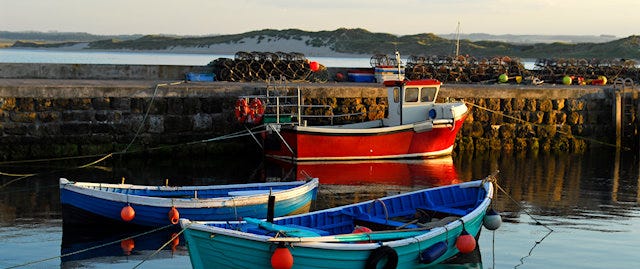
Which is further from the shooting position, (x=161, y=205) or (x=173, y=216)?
(x=161, y=205)

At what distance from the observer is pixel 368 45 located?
338 ft

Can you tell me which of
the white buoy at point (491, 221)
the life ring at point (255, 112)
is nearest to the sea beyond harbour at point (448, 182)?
the white buoy at point (491, 221)

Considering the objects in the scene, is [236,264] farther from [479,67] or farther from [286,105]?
[479,67]

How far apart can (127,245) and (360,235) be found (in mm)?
3810

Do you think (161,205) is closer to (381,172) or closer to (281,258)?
(281,258)

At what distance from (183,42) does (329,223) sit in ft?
354

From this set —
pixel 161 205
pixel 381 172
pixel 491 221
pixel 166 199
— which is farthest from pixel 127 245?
pixel 381 172

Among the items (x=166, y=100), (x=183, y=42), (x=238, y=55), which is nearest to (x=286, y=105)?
(x=166, y=100)

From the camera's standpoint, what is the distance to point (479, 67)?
30797 millimetres

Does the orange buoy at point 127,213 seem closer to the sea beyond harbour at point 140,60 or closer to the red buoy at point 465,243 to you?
the red buoy at point 465,243

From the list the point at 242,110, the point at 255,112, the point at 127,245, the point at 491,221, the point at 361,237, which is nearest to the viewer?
the point at 361,237

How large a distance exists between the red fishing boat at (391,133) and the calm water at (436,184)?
36cm

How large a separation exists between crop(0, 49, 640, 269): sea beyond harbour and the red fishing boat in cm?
37

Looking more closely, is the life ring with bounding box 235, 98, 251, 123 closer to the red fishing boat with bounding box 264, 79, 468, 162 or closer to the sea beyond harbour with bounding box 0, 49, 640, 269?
the red fishing boat with bounding box 264, 79, 468, 162
